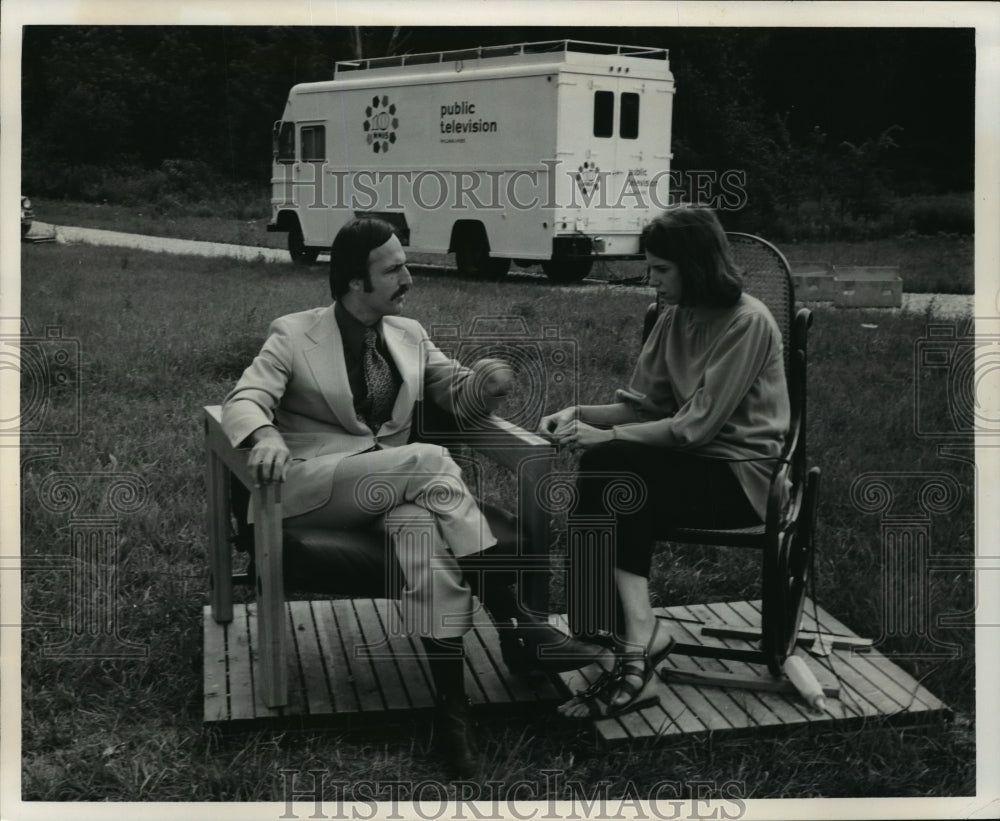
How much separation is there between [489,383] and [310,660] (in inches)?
34.7

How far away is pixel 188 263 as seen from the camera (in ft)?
15.8

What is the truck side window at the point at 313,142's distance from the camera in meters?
3.34

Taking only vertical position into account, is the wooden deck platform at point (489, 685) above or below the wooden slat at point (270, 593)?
below

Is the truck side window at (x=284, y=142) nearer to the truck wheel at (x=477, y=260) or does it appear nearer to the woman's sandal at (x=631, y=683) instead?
the truck wheel at (x=477, y=260)

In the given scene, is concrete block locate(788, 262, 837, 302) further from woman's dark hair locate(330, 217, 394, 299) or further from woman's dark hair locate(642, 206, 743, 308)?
woman's dark hair locate(330, 217, 394, 299)

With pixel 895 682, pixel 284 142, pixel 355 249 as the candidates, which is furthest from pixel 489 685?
pixel 284 142

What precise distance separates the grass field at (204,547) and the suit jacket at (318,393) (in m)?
0.65

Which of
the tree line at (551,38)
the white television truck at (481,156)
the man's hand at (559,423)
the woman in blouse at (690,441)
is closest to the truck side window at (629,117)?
the white television truck at (481,156)

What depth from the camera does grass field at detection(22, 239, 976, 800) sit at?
2.76 metres

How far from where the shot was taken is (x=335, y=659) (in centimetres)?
317

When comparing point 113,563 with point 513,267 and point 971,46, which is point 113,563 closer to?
point 513,267

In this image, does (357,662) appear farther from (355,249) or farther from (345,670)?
(355,249)

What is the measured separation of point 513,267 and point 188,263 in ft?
4.71

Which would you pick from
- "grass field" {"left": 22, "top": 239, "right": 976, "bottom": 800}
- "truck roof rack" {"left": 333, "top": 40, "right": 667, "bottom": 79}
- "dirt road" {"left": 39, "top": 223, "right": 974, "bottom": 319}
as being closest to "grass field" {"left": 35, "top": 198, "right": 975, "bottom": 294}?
"dirt road" {"left": 39, "top": 223, "right": 974, "bottom": 319}
